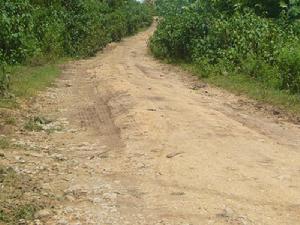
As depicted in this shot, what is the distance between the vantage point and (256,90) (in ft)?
38.1

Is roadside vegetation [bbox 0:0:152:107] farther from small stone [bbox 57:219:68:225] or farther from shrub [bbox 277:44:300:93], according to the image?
shrub [bbox 277:44:300:93]

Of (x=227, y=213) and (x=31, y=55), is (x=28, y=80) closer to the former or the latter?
(x=31, y=55)

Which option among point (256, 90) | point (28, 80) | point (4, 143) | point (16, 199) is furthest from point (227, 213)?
point (28, 80)

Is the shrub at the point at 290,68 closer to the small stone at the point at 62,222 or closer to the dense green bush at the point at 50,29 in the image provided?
the dense green bush at the point at 50,29

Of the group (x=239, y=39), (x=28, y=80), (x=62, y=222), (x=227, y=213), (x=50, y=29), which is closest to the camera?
(x=62, y=222)

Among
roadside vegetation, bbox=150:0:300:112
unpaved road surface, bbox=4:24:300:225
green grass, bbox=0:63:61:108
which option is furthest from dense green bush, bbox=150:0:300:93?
green grass, bbox=0:63:61:108

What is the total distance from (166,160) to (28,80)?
6.97 metres

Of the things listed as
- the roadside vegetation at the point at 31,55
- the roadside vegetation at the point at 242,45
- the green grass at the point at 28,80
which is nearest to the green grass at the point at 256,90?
the roadside vegetation at the point at 242,45

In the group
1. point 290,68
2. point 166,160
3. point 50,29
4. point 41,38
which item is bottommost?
point 166,160

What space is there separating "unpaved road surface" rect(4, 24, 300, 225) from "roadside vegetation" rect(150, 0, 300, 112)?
1.23 m

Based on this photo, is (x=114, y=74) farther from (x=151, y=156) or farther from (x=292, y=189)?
(x=292, y=189)

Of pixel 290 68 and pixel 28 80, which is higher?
pixel 290 68

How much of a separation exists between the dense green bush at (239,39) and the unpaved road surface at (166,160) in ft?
5.44

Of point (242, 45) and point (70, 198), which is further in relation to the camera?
point (242, 45)
